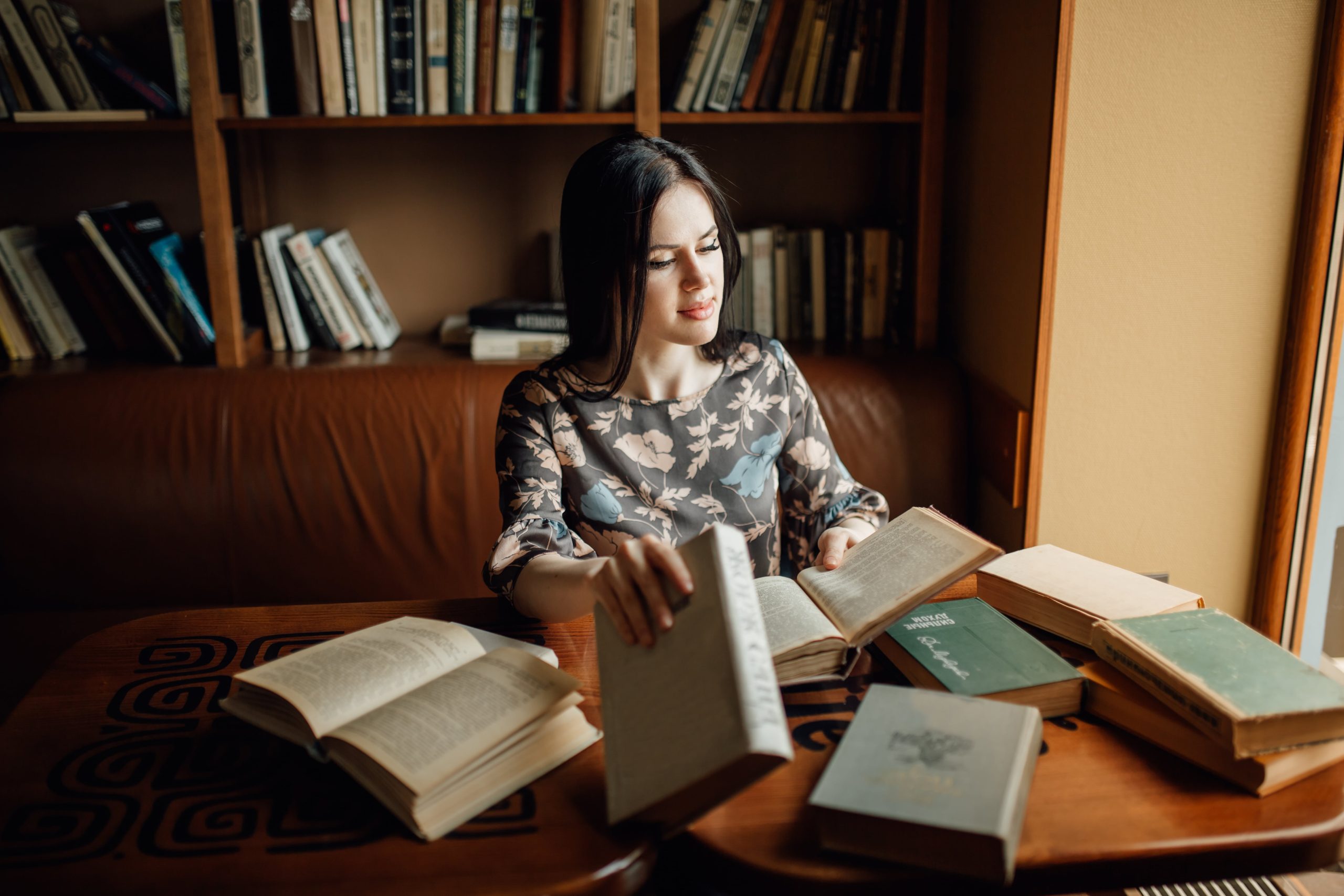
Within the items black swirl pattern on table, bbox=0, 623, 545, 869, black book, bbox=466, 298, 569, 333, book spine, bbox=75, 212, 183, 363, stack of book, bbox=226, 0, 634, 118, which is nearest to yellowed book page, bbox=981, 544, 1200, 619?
black swirl pattern on table, bbox=0, 623, 545, 869

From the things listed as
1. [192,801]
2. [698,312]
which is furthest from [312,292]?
[192,801]

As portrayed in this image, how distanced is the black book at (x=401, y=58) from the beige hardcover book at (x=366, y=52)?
0.03 m

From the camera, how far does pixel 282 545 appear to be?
1.98m

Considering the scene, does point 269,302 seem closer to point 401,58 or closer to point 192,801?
point 401,58

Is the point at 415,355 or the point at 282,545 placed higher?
the point at 415,355

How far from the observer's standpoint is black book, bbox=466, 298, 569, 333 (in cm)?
217

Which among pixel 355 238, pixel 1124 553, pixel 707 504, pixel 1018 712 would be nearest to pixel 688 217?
pixel 707 504

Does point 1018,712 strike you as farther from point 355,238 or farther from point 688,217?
point 355,238

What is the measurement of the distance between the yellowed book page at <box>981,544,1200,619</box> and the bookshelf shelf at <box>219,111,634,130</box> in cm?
129

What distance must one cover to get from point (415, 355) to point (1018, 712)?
1678mm

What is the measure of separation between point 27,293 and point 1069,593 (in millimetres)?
2210

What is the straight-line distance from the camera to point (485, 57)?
2.03m

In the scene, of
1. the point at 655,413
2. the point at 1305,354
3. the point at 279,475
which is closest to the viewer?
the point at 655,413

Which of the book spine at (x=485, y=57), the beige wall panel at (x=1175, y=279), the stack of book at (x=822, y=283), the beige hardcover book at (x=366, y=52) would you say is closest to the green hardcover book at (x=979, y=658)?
the beige wall panel at (x=1175, y=279)
